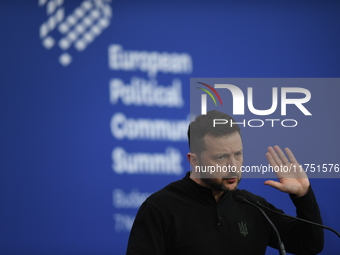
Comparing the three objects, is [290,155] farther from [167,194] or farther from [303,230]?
[167,194]

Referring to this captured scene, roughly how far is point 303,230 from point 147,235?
61 centimetres

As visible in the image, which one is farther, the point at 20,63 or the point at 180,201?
the point at 20,63

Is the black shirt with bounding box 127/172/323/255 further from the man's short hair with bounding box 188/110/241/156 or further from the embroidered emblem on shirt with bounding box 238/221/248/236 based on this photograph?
the man's short hair with bounding box 188/110/241/156

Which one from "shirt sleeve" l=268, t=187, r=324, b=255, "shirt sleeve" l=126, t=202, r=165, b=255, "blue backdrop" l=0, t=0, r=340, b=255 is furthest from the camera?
"blue backdrop" l=0, t=0, r=340, b=255

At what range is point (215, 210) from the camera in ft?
6.18

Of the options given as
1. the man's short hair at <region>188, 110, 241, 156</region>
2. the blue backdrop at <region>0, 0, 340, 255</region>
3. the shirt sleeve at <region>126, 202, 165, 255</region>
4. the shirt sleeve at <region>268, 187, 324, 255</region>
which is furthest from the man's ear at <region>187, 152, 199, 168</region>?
the blue backdrop at <region>0, 0, 340, 255</region>

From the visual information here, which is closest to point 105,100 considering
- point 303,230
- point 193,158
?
point 193,158

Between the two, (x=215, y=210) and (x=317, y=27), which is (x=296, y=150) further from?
(x=317, y=27)

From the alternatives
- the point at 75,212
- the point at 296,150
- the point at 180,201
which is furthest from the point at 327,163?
the point at 75,212

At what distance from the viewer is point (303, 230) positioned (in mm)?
1893

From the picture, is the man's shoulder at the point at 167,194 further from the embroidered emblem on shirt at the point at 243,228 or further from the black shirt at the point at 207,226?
the embroidered emblem on shirt at the point at 243,228

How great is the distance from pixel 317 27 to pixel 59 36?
1755mm

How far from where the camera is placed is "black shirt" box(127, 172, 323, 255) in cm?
177

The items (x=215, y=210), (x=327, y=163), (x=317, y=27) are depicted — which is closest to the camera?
(x=215, y=210)
